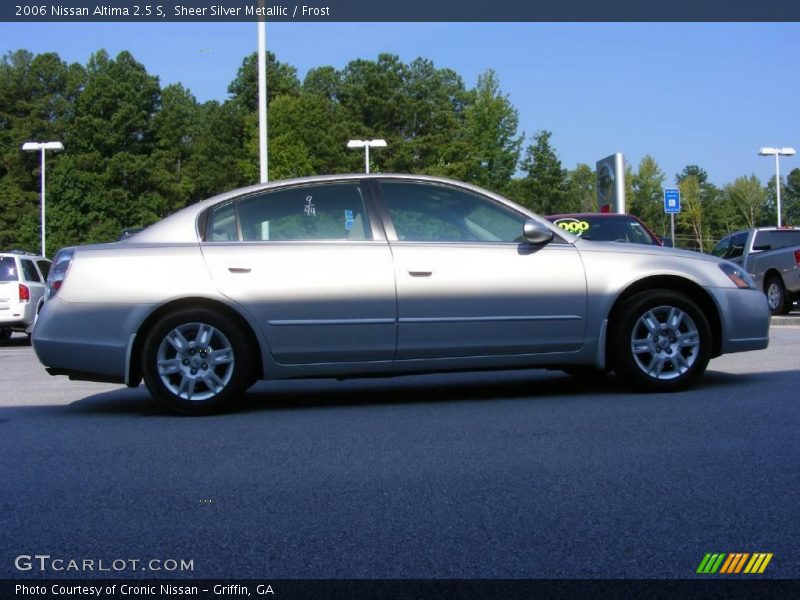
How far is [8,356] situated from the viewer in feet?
49.5

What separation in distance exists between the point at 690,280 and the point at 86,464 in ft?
14.2

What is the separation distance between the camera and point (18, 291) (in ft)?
61.4

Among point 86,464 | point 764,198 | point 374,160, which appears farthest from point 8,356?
point 764,198

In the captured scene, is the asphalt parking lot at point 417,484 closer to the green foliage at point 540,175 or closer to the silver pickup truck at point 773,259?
the silver pickup truck at point 773,259

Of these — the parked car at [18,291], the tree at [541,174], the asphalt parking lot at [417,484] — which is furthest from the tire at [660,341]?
the tree at [541,174]

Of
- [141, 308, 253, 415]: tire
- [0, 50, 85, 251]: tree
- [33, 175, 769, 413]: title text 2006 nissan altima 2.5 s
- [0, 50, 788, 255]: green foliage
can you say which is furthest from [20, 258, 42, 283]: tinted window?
[0, 50, 85, 251]: tree

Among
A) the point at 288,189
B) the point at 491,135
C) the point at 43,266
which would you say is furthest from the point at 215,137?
the point at 288,189

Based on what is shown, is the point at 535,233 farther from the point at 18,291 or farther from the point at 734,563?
the point at 18,291

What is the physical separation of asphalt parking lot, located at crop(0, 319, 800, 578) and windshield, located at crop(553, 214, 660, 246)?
7093 millimetres

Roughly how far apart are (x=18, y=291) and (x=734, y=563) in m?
17.1

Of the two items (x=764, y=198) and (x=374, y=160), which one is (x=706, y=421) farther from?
(x=764, y=198)

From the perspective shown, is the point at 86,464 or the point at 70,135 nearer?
the point at 86,464

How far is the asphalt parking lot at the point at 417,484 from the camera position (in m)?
3.57

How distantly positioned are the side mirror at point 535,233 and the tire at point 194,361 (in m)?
2.01
